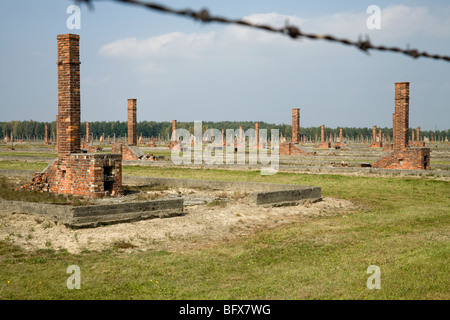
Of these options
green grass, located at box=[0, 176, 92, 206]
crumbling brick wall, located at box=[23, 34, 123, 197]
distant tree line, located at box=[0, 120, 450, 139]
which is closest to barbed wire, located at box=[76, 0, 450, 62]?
green grass, located at box=[0, 176, 92, 206]

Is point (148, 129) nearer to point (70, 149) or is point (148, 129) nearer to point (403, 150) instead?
point (403, 150)

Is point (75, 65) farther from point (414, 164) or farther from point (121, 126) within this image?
point (121, 126)

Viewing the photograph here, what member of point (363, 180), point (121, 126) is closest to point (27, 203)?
point (363, 180)

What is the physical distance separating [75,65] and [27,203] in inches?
186

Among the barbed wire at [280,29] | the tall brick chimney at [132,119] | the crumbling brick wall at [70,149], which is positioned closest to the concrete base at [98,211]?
the crumbling brick wall at [70,149]

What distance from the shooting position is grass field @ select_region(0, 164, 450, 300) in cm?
612

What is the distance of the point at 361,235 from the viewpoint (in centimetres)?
962

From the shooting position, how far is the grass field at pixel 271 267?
6.12 m

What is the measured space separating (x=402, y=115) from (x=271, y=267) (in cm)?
1712

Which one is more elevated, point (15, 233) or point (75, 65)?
point (75, 65)

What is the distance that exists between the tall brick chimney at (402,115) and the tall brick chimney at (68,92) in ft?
48.1

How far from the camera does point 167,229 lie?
984cm

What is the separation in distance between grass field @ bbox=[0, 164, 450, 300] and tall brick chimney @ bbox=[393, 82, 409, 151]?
11515mm

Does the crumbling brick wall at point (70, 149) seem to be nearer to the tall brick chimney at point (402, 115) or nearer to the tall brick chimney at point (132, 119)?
the tall brick chimney at point (402, 115)
